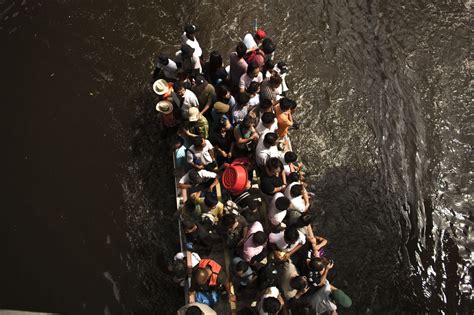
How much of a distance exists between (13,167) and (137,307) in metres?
3.65

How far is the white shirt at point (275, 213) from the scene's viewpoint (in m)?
5.17

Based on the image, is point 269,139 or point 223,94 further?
point 223,94

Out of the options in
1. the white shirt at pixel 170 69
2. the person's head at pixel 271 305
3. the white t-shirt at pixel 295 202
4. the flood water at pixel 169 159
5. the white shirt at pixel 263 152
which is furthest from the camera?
the white shirt at pixel 170 69

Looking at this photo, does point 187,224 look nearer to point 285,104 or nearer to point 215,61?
point 285,104

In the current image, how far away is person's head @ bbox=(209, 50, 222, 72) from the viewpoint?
250 inches

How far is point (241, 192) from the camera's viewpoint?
222 inches

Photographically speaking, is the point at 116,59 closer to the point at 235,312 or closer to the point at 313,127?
the point at 313,127

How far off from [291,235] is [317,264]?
50 centimetres

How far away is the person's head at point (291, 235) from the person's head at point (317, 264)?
1.14 ft

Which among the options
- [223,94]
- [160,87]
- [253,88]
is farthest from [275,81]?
[160,87]

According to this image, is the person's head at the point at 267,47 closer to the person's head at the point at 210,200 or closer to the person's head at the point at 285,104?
the person's head at the point at 285,104

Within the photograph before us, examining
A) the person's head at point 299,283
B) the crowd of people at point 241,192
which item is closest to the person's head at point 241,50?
the crowd of people at point 241,192

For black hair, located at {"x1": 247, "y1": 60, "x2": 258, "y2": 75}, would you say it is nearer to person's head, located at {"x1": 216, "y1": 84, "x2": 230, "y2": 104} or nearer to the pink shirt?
person's head, located at {"x1": 216, "y1": 84, "x2": 230, "y2": 104}

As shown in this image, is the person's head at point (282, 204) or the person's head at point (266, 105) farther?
the person's head at point (266, 105)
